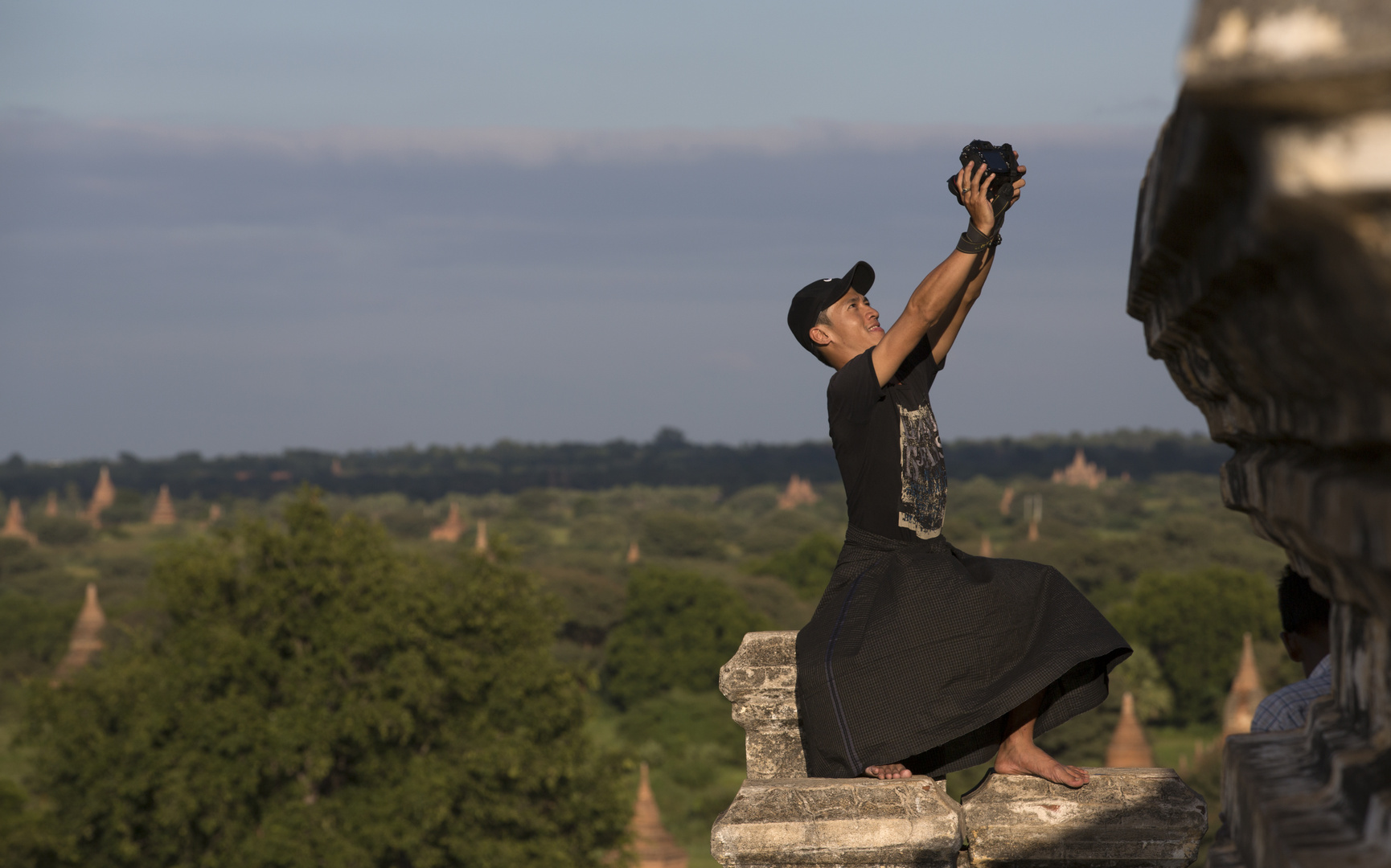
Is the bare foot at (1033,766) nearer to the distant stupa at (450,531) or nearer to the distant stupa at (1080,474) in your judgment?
the distant stupa at (450,531)

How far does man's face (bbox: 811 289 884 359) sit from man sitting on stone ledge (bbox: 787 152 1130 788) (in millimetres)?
188

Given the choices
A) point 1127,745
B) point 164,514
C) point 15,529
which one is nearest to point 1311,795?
point 1127,745

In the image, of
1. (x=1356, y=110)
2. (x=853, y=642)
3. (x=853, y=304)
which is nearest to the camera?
(x=1356, y=110)

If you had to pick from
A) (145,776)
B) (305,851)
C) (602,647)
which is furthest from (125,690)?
(602,647)

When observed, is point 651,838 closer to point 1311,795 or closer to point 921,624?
point 921,624

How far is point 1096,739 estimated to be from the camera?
145 feet

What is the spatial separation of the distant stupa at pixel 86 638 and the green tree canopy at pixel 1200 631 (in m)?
40.5

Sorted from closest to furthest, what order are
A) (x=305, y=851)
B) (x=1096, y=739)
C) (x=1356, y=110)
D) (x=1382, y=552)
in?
1. (x=1356, y=110)
2. (x=1382, y=552)
3. (x=305, y=851)
4. (x=1096, y=739)

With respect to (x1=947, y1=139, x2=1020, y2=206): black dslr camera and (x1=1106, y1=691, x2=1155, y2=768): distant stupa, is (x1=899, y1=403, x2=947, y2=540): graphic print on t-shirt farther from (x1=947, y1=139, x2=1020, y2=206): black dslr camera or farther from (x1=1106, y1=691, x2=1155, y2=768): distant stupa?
(x1=1106, y1=691, x2=1155, y2=768): distant stupa

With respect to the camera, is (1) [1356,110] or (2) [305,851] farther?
(2) [305,851]

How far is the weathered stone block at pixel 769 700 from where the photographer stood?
15.5 ft

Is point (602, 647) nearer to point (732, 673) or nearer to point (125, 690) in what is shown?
point (125, 690)

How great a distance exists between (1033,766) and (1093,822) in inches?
9.5

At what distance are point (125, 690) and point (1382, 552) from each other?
25850 millimetres
